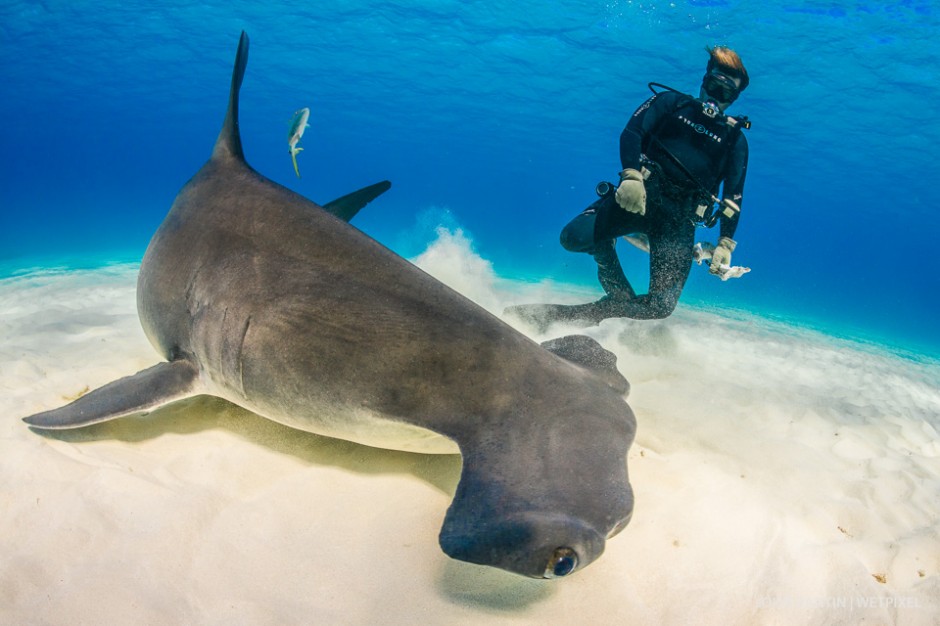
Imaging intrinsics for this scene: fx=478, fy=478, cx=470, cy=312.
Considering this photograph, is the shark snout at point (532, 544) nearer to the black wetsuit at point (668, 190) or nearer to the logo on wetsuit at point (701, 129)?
the black wetsuit at point (668, 190)

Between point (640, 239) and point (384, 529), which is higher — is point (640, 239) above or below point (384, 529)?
below

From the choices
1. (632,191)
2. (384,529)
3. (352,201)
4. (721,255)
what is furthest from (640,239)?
(384,529)

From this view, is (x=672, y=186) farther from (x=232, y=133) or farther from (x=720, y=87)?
(x=232, y=133)

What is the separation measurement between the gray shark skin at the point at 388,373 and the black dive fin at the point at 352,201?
3.37ft

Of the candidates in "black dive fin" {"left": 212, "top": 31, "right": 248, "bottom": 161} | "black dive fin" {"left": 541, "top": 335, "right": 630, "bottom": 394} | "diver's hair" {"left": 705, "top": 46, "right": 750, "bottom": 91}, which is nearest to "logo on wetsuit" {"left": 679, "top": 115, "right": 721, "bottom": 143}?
"diver's hair" {"left": 705, "top": 46, "right": 750, "bottom": 91}

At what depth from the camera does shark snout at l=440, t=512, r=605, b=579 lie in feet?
4.35

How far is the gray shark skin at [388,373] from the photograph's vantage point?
1.49 meters

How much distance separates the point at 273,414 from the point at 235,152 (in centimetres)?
200

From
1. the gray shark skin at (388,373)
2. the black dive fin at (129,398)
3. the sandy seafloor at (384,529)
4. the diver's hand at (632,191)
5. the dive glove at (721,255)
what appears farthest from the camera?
the dive glove at (721,255)

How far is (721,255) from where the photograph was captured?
5246mm

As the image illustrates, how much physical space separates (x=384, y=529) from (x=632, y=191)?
4060mm

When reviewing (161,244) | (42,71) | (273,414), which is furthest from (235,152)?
(42,71)

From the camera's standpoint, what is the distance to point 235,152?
330 cm

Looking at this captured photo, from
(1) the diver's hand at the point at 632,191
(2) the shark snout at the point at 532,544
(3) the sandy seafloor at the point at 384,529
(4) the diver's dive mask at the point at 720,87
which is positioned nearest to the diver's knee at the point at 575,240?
(1) the diver's hand at the point at 632,191
